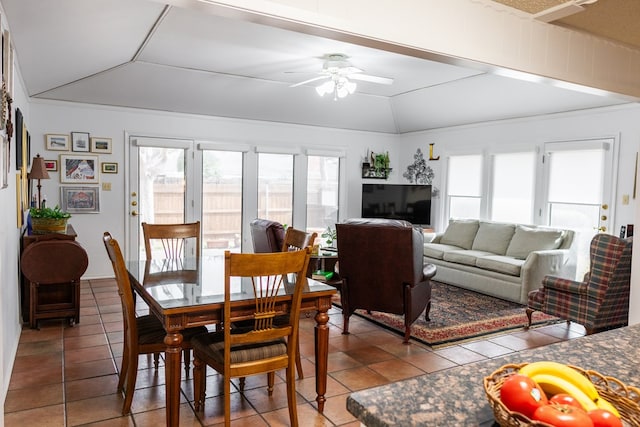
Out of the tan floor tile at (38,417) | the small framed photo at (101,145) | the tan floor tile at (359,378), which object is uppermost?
the small framed photo at (101,145)

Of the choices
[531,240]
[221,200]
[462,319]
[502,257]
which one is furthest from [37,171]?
[531,240]

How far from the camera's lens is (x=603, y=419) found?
80cm

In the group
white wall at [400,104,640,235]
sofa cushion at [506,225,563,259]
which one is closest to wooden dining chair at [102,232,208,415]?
sofa cushion at [506,225,563,259]

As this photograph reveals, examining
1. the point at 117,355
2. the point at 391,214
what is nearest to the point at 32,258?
the point at 117,355

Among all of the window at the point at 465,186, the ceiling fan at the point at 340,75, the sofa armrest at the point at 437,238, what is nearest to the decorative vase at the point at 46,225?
the ceiling fan at the point at 340,75

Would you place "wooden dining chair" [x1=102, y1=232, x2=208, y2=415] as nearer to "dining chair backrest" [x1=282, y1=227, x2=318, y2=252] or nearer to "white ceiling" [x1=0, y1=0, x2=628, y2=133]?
"dining chair backrest" [x1=282, y1=227, x2=318, y2=252]

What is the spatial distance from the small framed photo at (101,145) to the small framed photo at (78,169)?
11 cm

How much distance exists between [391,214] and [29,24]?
5.85 metres

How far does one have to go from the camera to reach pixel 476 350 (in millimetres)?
3895

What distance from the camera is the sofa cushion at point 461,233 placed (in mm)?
6787

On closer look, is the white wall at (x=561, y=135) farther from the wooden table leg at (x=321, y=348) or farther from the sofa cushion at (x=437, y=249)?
the wooden table leg at (x=321, y=348)

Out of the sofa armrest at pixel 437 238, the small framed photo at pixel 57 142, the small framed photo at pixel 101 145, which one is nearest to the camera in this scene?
the small framed photo at pixel 57 142

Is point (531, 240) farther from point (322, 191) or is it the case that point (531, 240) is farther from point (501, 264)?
point (322, 191)

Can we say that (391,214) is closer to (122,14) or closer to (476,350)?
(476,350)
